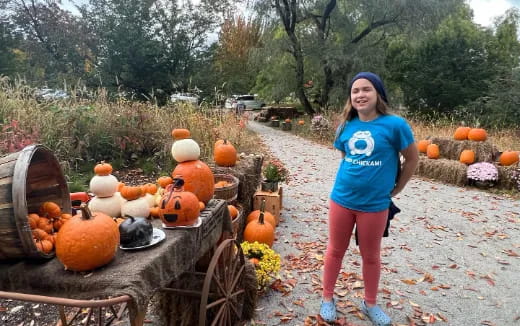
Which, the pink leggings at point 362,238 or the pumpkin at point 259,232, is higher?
the pink leggings at point 362,238

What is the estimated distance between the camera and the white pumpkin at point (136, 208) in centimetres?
188

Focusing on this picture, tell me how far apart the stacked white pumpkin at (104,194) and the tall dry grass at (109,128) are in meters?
3.21

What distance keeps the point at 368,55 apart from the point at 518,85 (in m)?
5.69

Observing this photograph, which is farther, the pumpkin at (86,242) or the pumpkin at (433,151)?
the pumpkin at (433,151)

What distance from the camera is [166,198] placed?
1.81 metres

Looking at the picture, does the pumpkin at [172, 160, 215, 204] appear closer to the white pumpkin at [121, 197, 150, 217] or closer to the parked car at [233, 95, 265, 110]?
the white pumpkin at [121, 197, 150, 217]

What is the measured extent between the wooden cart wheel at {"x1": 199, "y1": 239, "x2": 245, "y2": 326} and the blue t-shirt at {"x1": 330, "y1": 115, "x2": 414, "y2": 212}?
Result: 33.7 inches

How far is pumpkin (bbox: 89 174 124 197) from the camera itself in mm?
1883

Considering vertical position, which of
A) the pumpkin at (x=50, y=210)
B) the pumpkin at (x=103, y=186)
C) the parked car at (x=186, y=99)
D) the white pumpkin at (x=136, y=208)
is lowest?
the white pumpkin at (x=136, y=208)

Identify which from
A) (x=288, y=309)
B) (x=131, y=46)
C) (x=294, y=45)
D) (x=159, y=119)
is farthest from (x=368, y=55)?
(x=288, y=309)

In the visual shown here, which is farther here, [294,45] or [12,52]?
[294,45]

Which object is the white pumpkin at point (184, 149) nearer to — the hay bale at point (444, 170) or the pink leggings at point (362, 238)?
the pink leggings at point (362, 238)

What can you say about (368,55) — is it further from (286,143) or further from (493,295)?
(493,295)

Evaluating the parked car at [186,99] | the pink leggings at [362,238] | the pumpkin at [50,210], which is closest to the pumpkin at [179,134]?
the pumpkin at [50,210]
